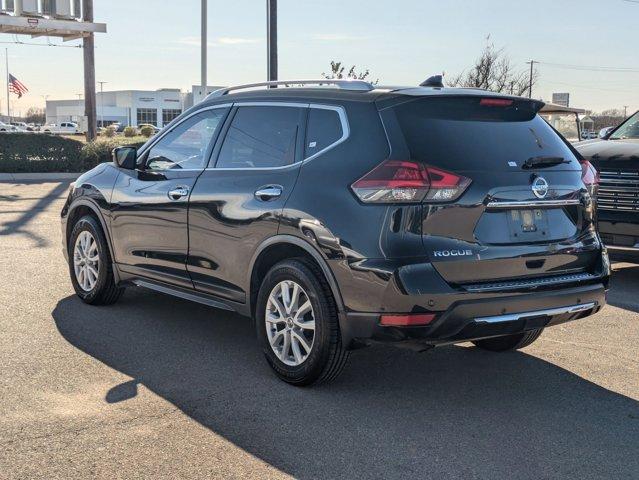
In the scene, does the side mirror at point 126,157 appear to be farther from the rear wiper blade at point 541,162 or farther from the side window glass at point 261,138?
the rear wiper blade at point 541,162

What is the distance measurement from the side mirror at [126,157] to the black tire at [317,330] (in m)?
2.10

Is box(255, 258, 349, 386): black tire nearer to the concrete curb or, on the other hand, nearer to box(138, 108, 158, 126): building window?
the concrete curb

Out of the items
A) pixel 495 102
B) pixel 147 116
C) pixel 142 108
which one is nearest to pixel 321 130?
pixel 495 102

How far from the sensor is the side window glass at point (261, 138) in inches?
201

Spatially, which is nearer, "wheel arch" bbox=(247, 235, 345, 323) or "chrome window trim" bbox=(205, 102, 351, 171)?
"wheel arch" bbox=(247, 235, 345, 323)

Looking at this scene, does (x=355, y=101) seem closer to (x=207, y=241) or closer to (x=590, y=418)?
(x=207, y=241)

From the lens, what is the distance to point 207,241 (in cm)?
551

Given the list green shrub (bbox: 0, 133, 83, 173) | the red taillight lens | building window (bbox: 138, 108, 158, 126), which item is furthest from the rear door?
building window (bbox: 138, 108, 158, 126)

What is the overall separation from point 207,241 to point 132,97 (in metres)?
130

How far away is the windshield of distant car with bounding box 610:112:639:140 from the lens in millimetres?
9500

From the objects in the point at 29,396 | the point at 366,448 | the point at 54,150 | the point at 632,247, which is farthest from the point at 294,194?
the point at 54,150

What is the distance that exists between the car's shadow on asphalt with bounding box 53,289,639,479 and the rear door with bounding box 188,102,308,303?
2.12 ft

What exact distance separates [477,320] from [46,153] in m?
20.6

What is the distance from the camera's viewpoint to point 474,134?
15.1ft
